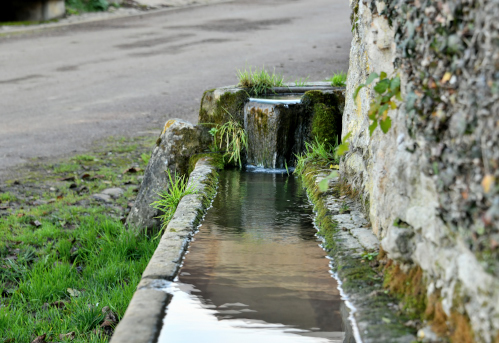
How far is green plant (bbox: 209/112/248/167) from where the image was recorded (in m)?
4.71

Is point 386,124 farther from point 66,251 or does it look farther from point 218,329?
point 66,251

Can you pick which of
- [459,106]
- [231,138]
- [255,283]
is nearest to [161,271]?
[255,283]

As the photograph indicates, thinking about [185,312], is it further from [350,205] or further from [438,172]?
[350,205]

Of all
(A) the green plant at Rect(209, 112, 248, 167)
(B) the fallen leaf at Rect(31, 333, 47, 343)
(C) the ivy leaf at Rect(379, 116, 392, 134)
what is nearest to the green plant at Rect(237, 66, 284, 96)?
(A) the green plant at Rect(209, 112, 248, 167)

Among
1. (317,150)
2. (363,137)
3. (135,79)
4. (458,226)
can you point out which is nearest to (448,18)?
(458,226)

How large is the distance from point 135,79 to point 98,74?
647 millimetres

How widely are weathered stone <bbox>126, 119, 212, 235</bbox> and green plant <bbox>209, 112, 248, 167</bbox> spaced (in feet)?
0.23

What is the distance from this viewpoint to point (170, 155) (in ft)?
15.6

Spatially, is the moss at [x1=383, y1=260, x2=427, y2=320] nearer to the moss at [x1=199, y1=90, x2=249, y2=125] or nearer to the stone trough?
the stone trough

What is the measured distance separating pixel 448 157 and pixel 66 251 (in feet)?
10.3

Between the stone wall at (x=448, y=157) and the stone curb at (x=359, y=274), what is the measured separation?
0.45 ft

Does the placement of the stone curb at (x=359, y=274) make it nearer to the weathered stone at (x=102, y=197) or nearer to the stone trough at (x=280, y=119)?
the stone trough at (x=280, y=119)

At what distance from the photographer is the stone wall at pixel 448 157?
166 cm

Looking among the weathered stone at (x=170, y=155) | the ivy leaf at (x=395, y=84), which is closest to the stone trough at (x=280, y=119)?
the weathered stone at (x=170, y=155)
